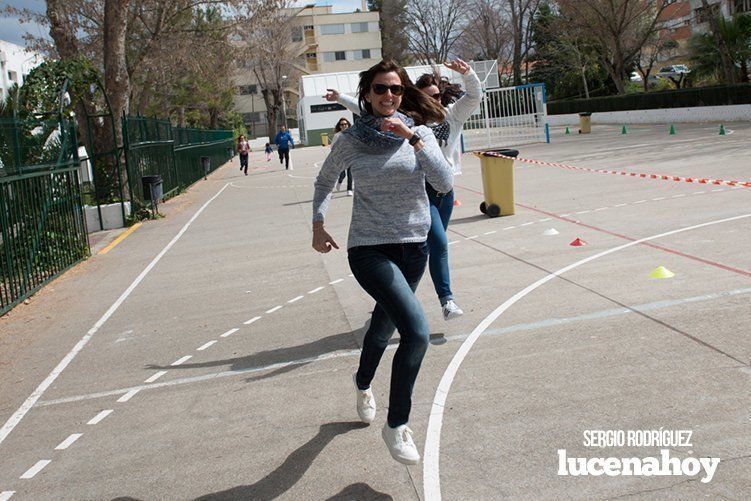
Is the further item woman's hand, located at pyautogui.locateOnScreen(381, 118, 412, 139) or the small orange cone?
the small orange cone

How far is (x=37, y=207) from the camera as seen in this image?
36.4ft

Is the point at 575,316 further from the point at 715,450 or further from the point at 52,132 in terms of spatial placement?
the point at 52,132

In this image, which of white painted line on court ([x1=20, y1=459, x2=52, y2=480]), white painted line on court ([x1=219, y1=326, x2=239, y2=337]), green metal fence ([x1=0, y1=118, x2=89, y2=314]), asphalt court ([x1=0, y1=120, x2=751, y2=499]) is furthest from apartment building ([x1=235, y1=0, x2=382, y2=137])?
white painted line on court ([x1=20, y1=459, x2=52, y2=480])

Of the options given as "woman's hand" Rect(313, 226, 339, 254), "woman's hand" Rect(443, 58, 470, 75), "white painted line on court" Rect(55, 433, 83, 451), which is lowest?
"white painted line on court" Rect(55, 433, 83, 451)

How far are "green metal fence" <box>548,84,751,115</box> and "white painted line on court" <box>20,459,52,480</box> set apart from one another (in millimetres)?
36693

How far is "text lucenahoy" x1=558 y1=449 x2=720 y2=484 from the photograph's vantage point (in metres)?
3.90

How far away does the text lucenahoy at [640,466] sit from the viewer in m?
3.90

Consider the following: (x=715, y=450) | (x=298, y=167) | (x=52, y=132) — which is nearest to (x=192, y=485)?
(x=715, y=450)

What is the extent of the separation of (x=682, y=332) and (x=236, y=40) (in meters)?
32.4

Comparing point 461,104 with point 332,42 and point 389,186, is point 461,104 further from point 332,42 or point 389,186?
point 332,42

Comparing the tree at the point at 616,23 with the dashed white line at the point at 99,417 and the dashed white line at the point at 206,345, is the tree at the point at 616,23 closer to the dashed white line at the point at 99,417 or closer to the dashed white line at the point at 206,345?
the dashed white line at the point at 206,345

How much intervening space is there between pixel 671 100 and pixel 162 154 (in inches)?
1143

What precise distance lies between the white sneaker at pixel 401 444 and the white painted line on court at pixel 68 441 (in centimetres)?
211

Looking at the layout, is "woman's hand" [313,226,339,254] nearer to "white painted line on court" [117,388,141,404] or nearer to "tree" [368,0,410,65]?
"white painted line on court" [117,388,141,404]
